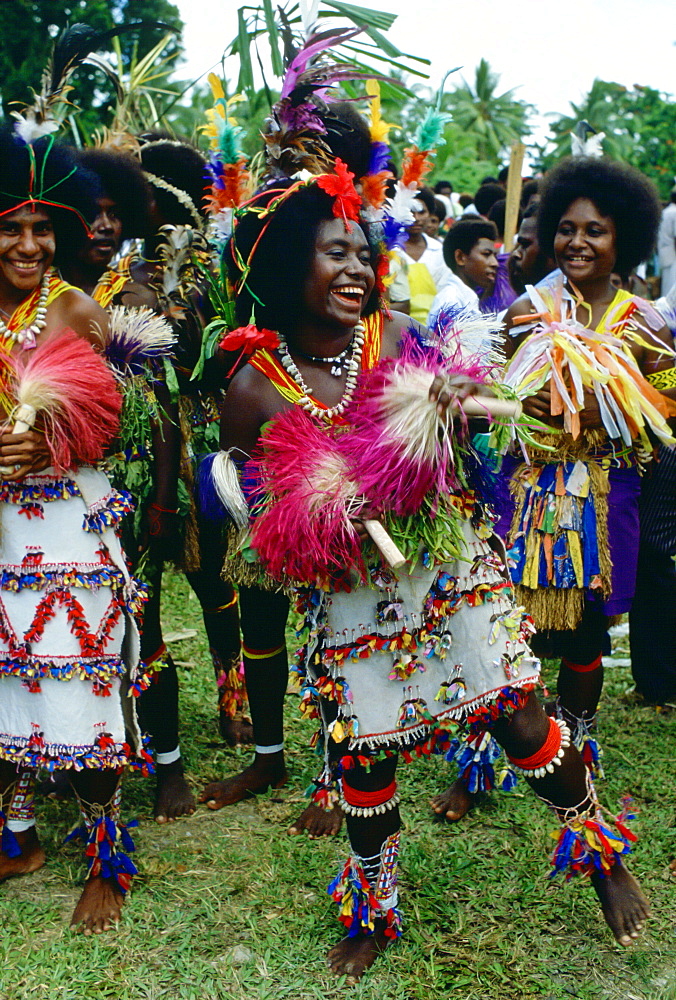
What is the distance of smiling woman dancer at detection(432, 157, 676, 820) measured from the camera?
3.28m

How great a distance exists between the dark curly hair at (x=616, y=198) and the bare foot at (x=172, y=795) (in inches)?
108

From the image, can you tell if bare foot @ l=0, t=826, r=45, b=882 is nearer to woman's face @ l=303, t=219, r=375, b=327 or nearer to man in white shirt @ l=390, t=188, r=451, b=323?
woman's face @ l=303, t=219, r=375, b=327

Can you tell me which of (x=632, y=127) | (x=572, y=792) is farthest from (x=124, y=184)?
(x=632, y=127)

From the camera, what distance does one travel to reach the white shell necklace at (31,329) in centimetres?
289

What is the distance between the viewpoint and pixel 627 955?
2.71 meters

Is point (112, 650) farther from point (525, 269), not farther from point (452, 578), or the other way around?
point (525, 269)

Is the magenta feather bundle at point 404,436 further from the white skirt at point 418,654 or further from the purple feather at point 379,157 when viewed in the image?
the purple feather at point 379,157

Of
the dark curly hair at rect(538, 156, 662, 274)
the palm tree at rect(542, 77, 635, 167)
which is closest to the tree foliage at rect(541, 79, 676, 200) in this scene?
the palm tree at rect(542, 77, 635, 167)

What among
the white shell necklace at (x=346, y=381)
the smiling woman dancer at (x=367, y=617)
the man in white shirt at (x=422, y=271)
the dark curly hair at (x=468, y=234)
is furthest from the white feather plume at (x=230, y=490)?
the dark curly hair at (x=468, y=234)

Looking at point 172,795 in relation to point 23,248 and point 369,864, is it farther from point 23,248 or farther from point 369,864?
point 23,248

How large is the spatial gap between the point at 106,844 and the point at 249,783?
0.82 metres

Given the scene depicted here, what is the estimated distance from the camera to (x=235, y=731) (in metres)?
4.22

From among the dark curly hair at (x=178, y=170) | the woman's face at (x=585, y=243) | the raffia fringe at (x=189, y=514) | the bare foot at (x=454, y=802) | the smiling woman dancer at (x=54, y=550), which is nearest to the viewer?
the smiling woman dancer at (x=54, y=550)

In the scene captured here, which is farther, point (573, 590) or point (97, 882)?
point (573, 590)
